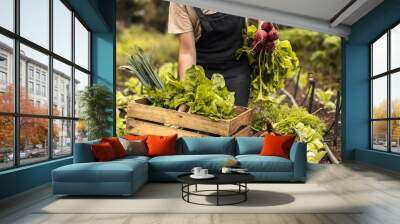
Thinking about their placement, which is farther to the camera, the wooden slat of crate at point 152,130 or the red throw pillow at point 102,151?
the wooden slat of crate at point 152,130

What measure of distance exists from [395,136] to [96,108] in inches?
212

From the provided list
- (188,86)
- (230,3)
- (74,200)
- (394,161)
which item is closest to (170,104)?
(188,86)

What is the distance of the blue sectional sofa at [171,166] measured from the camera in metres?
4.51

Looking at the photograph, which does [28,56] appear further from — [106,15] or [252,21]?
[252,21]

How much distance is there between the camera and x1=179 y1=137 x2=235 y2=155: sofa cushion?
6270 mm

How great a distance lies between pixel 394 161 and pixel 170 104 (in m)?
4.00

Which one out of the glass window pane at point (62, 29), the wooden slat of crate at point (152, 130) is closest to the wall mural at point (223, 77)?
the wooden slat of crate at point (152, 130)

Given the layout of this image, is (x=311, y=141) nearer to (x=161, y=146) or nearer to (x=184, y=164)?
(x=161, y=146)

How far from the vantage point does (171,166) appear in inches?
219

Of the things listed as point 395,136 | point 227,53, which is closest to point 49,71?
point 227,53

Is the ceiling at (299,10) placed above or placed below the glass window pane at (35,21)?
above

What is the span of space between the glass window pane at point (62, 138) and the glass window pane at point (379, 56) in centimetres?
598

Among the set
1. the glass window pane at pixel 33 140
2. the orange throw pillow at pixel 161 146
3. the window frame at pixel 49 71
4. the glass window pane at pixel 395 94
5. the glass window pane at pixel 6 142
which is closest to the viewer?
the glass window pane at pixel 6 142

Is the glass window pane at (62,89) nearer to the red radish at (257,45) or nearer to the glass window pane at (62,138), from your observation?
the glass window pane at (62,138)
